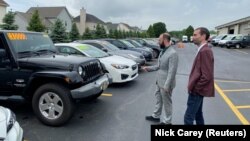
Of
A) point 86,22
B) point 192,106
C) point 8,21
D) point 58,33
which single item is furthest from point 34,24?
point 86,22

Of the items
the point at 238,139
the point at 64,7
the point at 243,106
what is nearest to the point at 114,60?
the point at 243,106

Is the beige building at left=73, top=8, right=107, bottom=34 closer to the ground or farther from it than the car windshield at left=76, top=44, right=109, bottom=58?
farther from it

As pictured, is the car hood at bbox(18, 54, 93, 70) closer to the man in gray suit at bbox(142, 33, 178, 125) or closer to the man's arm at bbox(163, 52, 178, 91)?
the man in gray suit at bbox(142, 33, 178, 125)

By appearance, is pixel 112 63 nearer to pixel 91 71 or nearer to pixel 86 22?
pixel 91 71

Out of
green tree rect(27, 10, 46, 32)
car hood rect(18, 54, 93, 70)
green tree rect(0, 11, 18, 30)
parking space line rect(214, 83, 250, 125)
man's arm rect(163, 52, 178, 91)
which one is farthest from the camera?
green tree rect(27, 10, 46, 32)

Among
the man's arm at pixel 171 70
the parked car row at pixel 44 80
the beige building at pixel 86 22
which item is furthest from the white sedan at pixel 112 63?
the beige building at pixel 86 22

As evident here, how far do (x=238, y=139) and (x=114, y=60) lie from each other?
569 cm

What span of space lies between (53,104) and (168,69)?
234 cm

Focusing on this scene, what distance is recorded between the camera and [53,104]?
490 centimetres

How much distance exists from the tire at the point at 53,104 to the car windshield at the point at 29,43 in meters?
1.01

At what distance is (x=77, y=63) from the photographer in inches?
199

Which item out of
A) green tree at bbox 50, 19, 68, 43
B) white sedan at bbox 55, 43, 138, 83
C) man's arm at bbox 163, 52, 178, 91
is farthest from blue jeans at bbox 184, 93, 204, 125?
green tree at bbox 50, 19, 68, 43

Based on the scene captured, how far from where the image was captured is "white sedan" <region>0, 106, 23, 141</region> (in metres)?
2.79

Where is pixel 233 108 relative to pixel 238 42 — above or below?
below
